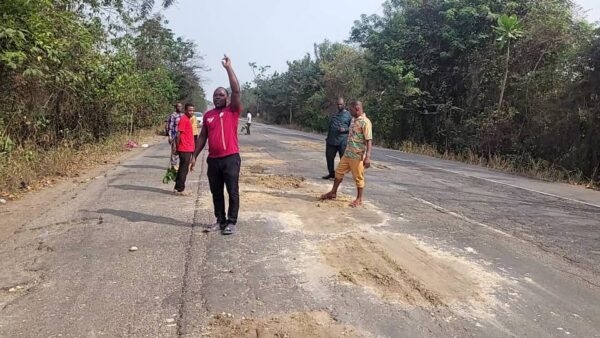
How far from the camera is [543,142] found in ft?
60.4

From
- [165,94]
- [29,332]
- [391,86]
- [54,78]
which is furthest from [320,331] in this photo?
[165,94]

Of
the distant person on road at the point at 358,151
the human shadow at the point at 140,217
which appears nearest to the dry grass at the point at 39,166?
the human shadow at the point at 140,217

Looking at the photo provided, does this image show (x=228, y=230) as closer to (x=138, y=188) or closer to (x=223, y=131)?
(x=223, y=131)

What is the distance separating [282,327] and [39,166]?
9.24 meters

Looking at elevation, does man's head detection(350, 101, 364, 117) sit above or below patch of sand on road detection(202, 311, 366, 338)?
above

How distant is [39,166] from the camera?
36.0 feet

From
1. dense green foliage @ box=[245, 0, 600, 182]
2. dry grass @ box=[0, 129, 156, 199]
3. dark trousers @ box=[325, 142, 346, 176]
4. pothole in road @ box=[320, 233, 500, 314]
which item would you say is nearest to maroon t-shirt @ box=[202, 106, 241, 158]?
pothole in road @ box=[320, 233, 500, 314]

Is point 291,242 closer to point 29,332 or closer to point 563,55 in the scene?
point 29,332

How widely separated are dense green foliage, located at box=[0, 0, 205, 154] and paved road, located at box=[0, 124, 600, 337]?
2.85 metres

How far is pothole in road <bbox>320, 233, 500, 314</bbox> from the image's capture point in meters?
4.29

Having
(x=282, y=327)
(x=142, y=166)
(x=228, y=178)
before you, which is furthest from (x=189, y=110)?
(x=282, y=327)

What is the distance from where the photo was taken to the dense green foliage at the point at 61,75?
28.9 ft

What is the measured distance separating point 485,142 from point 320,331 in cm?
1971

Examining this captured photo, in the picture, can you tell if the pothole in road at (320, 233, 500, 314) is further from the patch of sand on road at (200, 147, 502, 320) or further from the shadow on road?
the shadow on road
